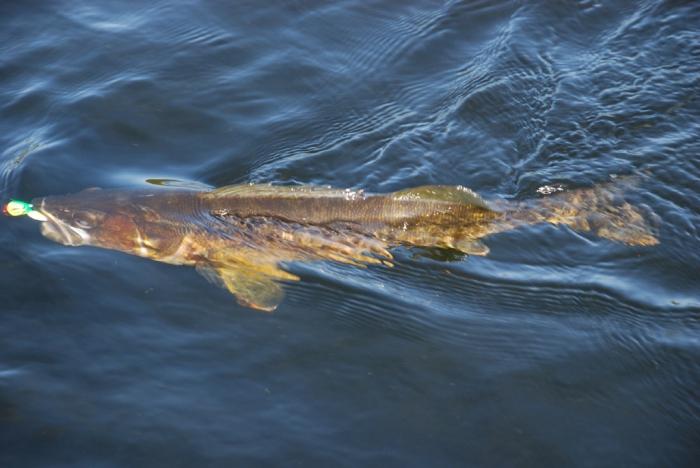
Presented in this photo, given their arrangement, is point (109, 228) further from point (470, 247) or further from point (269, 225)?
point (470, 247)

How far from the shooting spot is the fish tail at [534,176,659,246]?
6.27m

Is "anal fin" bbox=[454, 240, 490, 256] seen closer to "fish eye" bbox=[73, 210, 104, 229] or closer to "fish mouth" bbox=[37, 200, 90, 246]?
"fish eye" bbox=[73, 210, 104, 229]

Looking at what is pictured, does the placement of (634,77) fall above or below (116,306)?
above

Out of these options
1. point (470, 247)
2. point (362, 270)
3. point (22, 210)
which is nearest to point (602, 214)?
point (470, 247)

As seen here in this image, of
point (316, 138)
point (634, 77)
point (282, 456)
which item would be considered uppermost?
point (634, 77)

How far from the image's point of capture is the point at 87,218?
19.8 feet

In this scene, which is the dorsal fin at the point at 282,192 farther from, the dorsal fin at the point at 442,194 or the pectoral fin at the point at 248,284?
the pectoral fin at the point at 248,284

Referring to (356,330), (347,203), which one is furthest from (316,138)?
(356,330)

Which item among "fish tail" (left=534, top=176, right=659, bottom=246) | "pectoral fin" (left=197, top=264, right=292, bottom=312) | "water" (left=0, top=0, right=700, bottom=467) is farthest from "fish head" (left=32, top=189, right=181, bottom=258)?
"fish tail" (left=534, top=176, right=659, bottom=246)

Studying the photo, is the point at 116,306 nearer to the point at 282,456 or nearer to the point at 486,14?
the point at 282,456

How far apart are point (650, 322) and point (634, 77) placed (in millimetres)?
3551

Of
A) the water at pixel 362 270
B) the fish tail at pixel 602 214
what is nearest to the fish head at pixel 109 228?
the water at pixel 362 270

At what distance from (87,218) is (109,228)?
0.62 feet

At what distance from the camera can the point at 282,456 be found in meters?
4.44
